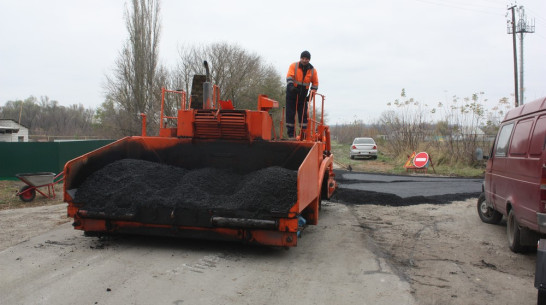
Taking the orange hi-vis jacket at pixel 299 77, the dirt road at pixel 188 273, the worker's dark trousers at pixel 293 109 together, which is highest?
the orange hi-vis jacket at pixel 299 77

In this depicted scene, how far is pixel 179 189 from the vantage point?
5773 mm

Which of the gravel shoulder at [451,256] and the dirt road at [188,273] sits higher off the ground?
the dirt road at [188,273]

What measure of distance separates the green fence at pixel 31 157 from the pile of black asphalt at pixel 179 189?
931 centimetres

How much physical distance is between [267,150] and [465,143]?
1736 centimetres

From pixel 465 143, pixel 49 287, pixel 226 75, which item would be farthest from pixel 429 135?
pixel 49 287

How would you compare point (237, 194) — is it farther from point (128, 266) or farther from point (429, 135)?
point (429, 135)

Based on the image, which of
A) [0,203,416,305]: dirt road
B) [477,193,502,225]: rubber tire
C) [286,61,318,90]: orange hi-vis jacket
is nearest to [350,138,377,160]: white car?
[477,193,502,225]: rubber tire

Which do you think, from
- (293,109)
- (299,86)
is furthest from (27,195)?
(299,86)

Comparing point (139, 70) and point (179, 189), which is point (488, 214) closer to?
point (179, 189)

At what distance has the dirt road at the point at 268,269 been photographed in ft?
13.4

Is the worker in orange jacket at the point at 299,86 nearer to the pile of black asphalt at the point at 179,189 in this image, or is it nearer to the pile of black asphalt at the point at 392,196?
the pile of black asphalt at the point at 179,189

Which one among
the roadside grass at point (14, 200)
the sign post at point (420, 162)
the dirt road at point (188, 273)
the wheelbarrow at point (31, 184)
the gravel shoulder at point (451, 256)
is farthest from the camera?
the sign post at point (420, 162)

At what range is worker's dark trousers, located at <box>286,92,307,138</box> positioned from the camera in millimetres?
8289

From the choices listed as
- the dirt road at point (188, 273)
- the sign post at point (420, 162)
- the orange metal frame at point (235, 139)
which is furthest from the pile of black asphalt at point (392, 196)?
the sign post at point (420, 162)
